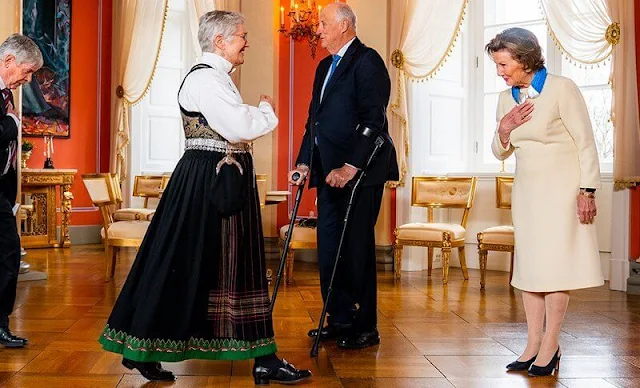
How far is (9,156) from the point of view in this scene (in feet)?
11.1

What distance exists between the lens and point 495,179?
266 inches

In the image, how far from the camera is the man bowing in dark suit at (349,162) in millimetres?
3590

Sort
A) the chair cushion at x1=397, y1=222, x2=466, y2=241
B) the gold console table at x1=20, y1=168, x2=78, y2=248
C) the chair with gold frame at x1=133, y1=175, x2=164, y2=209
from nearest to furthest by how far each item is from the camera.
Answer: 1. the chair cushion at x1=397, y1=222, x2=466, y2=241
2. the chair with gold frame at x1=133, y1=175, x2=164, y2=209
3. the gold console table at x1=20, y1=168, x2=78, y2=248

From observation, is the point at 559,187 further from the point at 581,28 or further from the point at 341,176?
the point at 581,28

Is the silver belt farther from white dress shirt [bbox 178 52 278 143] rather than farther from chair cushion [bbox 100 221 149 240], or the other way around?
chair cushion [bbox 100 221 149 240]

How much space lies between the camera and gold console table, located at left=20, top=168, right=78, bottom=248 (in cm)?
830

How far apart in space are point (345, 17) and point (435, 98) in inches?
136

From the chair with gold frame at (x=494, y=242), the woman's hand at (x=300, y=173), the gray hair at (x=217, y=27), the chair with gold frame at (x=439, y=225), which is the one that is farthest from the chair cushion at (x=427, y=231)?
the gray hair at (x=217, y=27)

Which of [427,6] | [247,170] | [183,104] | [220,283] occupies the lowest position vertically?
[220,283]

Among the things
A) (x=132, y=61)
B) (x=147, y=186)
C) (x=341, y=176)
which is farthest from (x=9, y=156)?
(x=132, y=61)

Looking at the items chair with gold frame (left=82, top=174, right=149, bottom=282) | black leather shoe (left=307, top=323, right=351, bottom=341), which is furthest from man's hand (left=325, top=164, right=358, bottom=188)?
chair with gold frame (left=82, top=174, right=149, bottom=282)

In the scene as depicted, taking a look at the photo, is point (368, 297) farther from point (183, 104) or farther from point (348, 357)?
point (183, 104)

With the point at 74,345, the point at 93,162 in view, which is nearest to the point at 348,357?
the point at 74,345

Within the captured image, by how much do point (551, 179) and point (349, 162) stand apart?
90 cm
